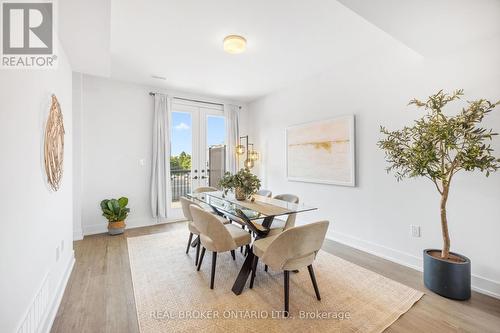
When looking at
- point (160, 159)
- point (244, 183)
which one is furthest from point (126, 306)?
point (160, 159)

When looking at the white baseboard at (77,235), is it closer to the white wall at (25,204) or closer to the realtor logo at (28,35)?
the white wall at (25,204)

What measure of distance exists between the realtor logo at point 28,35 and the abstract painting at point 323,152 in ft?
11.5

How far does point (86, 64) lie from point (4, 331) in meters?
3.14

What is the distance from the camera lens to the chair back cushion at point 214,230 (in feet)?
7.17

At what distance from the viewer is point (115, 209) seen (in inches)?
155

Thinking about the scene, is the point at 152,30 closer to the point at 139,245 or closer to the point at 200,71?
the point at 200,71

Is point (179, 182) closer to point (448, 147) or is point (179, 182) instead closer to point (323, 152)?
point (323, 152)

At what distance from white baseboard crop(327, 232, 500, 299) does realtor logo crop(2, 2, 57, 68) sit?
3.97m

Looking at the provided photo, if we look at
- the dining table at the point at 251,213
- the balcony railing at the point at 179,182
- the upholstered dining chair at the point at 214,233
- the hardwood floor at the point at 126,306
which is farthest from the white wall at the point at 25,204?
the balcony railing at the point at 179,182

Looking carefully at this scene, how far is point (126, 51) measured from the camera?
3090 millimetres

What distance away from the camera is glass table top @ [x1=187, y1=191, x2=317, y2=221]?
7.77ft

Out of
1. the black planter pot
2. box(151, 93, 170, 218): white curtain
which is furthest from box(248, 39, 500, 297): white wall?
box(151, 93, 170, 218): white curtain

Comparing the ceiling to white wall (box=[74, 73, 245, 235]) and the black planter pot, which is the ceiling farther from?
the black planter pot

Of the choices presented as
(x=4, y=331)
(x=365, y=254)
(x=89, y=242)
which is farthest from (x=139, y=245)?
(x=365, y=254)
